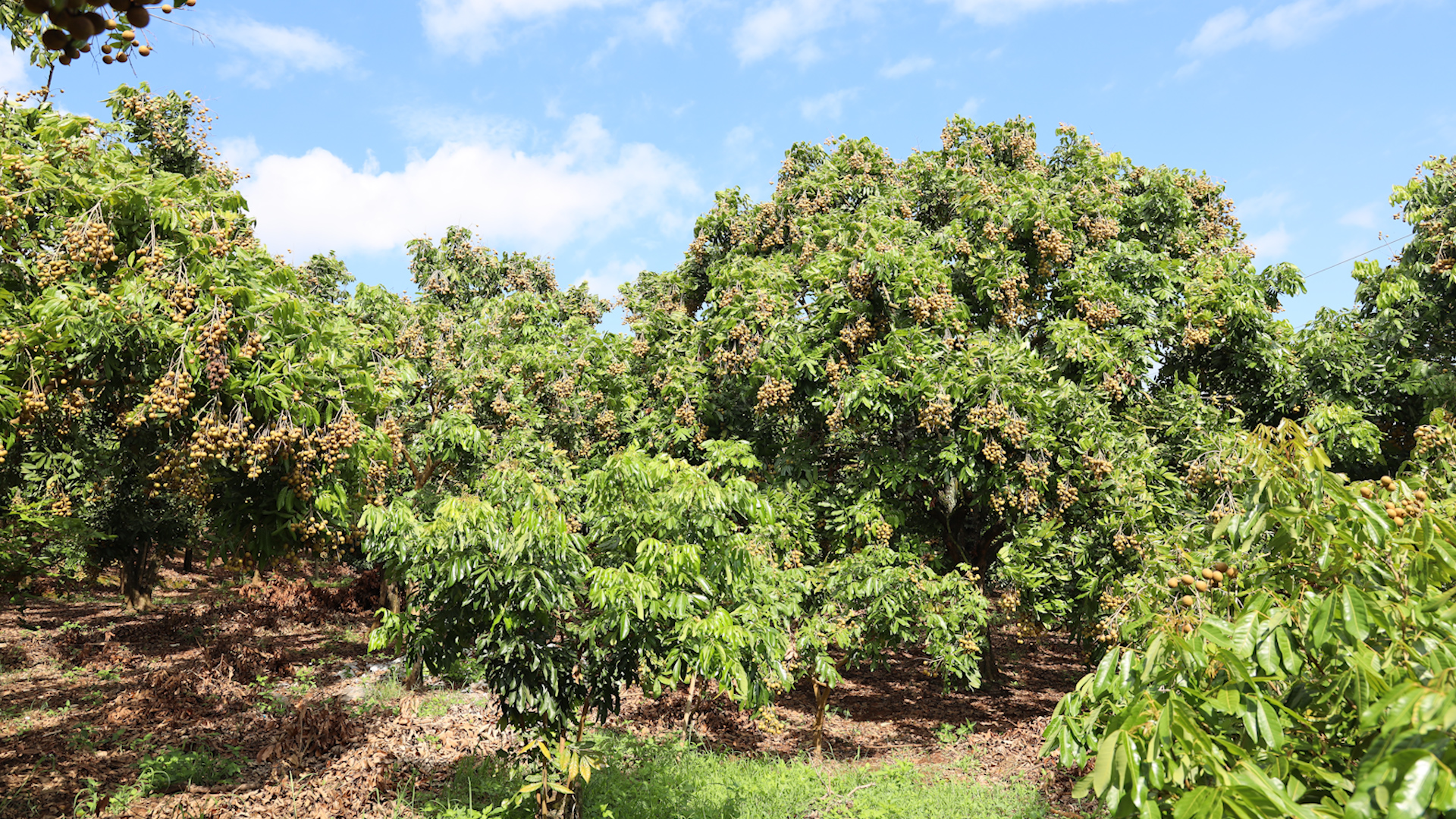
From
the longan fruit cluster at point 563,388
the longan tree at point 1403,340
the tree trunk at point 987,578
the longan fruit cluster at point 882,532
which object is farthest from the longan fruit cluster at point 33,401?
the longan tree at point 1403,340

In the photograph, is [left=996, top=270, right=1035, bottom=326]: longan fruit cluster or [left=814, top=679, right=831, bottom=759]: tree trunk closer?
[left=814, top=679, right=831, bottom=759]: tree trunk

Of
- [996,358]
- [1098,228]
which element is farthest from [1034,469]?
[1098,228]

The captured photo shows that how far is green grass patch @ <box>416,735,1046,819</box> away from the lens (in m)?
7.39

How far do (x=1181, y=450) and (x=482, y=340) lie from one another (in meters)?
10.8

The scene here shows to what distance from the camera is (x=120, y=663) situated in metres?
13.0

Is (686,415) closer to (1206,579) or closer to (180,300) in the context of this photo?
(180,300)

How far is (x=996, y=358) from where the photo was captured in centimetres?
928

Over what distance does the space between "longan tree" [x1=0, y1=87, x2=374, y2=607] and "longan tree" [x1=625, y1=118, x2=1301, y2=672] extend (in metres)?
5.50

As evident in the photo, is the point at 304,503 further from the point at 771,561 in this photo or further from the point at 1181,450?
the point at 1181,450

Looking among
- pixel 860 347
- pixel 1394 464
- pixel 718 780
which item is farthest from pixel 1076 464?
pixel 1394 464

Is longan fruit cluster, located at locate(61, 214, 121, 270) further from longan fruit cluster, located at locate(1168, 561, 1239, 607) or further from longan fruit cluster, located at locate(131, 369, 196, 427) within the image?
longan fruit cluster, located at locate(1168, 561, 1239, 607)

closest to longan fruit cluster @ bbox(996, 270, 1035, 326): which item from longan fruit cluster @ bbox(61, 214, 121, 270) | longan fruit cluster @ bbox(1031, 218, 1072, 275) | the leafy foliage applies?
longan fruit cluster @ bbox(1031, 218, 1072, 275)

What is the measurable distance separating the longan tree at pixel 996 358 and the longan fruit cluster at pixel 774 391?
1.5 inches

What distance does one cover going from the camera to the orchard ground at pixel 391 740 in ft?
25.0
